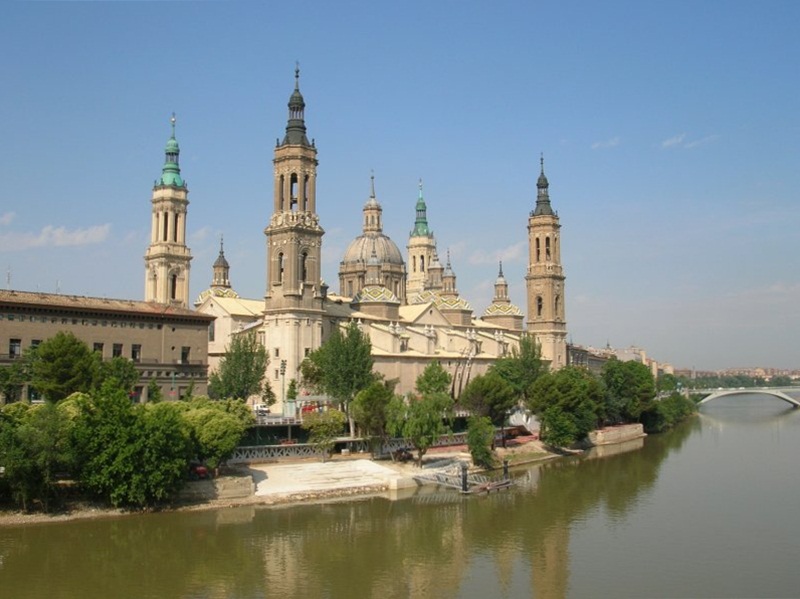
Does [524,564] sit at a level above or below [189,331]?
below

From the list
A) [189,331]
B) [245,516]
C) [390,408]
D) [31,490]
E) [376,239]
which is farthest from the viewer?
[376,239]

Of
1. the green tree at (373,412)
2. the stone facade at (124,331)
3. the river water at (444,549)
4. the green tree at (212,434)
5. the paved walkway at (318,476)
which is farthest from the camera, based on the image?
the green tree at (373,412)

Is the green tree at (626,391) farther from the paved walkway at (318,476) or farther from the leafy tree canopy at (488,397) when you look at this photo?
the paved walkway at (318,476)

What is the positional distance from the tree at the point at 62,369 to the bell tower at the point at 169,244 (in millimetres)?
38797

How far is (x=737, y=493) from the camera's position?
4891 centimetres

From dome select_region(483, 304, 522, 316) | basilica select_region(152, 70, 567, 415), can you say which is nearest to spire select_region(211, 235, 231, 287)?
basilica select_region(152, 70, 567, 415)

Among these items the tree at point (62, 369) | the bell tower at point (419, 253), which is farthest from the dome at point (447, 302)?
the tree at point (62, 369)

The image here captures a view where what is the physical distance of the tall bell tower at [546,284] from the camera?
3893 inches

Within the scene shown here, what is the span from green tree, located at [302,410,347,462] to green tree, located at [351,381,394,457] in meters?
1.43

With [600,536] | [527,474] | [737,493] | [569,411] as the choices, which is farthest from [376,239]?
[600,536]

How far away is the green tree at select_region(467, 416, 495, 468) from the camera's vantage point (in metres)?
54.9

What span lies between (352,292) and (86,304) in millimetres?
45907

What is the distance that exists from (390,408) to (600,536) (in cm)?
1746

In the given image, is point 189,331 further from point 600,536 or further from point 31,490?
point 600,536
